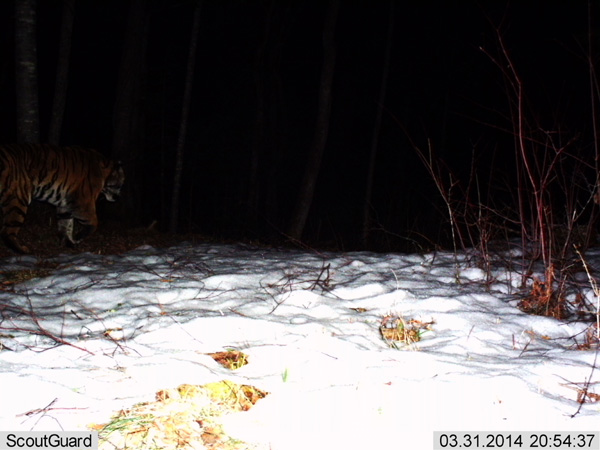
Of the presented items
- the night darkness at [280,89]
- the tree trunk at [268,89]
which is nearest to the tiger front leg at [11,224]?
the night darkness at [280,89]

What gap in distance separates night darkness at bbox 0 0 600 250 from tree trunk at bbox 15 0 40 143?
2293 mm

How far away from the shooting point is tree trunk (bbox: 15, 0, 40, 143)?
737 cm

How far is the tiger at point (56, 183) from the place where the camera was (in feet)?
20.1

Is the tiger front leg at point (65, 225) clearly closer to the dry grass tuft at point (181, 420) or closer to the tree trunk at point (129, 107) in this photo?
the tree trunk at point (129, 107)

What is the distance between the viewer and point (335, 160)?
28.6 metres

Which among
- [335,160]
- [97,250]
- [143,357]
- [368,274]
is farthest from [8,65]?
[335,160]

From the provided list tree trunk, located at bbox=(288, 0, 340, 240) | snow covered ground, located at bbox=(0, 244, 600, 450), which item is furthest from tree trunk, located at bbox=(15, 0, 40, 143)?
tree trunk, located at bbox=(288, 0, 340, 240)

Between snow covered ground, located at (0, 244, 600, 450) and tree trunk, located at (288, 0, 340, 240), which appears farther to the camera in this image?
tree trunk, located at (288, 0, 340, 240)

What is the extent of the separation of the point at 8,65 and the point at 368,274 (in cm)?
1286

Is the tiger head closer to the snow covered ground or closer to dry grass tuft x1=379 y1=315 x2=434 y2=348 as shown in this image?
the snow covered ground

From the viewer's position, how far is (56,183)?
6.84 metres

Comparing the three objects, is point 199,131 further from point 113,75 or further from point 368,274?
point 368,274

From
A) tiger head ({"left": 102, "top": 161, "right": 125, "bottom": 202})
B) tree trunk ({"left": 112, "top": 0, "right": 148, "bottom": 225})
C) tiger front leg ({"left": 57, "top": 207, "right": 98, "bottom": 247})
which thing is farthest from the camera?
tree trunk ({"left": 112, "top": 0, "right": 148, "bottom": 225})

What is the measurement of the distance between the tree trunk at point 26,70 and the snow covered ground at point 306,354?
3998mm
